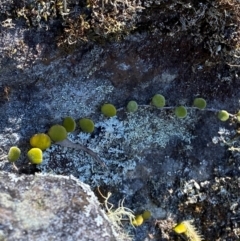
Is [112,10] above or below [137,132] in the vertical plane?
above

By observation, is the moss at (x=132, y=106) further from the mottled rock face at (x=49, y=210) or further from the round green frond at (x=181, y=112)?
the mottled rock face at (x=49, y=210)

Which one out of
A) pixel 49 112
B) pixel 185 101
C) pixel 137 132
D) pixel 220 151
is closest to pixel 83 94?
pixel 49 112

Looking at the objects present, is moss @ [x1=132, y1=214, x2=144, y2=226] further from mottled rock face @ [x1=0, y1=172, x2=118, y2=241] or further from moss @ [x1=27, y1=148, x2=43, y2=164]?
moss @ [x1=27, y1=148, x2=43, y2=164]

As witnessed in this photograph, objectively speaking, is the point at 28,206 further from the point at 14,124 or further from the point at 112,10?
the point at 112,10

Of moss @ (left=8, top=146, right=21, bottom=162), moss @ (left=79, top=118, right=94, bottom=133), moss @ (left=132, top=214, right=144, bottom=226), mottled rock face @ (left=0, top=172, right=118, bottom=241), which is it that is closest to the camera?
mottled rock face @ (left=0, top=172, right=118, bottom=241)

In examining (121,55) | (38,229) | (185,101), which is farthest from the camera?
(185,101)

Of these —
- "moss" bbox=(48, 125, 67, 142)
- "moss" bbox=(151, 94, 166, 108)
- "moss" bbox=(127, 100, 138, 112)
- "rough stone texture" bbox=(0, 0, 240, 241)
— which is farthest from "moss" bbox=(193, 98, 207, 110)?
"moss" bbox=(48, 125, 67, 142)

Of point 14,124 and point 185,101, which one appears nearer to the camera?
point 14,124
